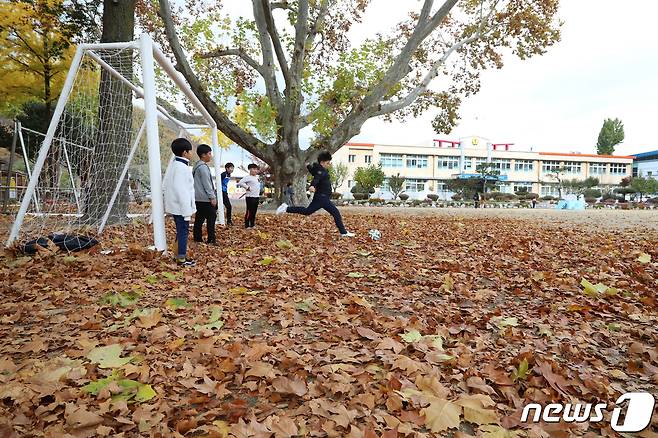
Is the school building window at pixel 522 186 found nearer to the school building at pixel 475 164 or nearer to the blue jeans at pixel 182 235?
Result: the school building at pixel 475 164

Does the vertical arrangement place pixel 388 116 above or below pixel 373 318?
above

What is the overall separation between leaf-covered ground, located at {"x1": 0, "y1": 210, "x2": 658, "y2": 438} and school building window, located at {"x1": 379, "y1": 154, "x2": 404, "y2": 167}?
62.3 metres

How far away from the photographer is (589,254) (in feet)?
19.7

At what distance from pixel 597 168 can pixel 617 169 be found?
14.8 feet

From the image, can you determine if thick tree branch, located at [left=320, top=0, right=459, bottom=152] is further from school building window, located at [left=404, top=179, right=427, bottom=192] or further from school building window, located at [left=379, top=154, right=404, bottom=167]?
school building window, located at [left=404, top=179, right=427, bottom=192]

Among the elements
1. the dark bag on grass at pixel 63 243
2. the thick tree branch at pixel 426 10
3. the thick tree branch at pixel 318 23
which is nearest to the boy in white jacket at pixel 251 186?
the dark bag on grass at pixel 63 243

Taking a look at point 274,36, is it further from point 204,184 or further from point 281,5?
point 204,184

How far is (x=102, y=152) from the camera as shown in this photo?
8.21 metres

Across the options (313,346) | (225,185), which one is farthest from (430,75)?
(313,346)

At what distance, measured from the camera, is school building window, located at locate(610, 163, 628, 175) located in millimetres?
69375

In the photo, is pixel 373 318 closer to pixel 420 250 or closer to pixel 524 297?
pixel 524 297

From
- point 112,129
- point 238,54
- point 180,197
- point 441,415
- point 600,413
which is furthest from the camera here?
point 238,54

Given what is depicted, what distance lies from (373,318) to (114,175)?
7.06 metres

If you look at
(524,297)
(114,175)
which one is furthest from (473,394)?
(114,175)
